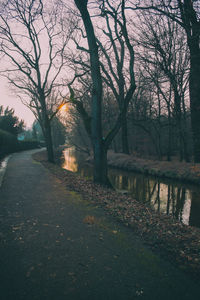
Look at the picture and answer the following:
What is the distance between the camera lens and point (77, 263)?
3.40m

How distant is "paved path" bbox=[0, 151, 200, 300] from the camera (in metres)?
2.77

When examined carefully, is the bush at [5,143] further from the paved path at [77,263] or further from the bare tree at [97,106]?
the paved path at [77,263]

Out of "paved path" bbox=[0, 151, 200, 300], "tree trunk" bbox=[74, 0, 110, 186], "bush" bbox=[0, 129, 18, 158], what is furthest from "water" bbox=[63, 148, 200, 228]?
"bush" bbox=[0, 129, 18, 158]

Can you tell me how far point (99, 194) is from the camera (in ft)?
26.3

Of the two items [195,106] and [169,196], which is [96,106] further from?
[195,106]

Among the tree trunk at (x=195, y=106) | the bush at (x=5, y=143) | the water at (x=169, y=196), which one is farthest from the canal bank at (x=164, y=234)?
the bush at (x=5, y=143)

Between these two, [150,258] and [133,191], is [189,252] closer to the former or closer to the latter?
[150,258]

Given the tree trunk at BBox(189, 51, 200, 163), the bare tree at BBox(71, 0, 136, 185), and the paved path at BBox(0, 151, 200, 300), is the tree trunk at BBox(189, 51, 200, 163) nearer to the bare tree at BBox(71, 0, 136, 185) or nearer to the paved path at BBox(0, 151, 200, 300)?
the bare tree at BBox(71, 0, 136, 185)

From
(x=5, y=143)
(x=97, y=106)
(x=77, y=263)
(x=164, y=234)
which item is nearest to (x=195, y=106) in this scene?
(x=97, y=106)

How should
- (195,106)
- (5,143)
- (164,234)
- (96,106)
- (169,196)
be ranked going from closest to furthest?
(164,234) < (96,106) < (169,196) < (195,106) < (5,143)

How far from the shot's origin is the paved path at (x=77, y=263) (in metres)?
2.77

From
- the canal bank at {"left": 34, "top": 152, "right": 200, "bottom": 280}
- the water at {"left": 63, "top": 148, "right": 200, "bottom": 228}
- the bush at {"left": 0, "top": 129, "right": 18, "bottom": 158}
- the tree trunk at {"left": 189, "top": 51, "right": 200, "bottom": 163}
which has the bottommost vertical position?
the water at {"left": 63, "top": 148, "right": 200, "bottom": 228}

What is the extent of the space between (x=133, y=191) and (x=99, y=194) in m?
3.46

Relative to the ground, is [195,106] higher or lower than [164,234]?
higher
